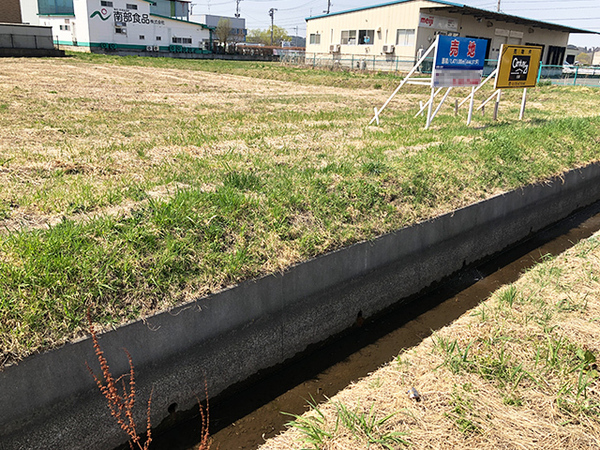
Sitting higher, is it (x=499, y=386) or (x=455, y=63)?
(x=455, y=63)

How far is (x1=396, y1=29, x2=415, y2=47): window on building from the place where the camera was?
37.0 meters

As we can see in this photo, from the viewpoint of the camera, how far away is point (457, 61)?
11.8m

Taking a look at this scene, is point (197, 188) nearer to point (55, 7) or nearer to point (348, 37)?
point (348, 37)

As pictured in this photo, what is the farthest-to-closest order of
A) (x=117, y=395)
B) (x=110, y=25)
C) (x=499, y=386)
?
(x=110, y=25)
(x=499, y=386)
(x=117, y=395)

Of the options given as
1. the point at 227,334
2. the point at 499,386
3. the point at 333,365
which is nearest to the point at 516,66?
the point at 333,365

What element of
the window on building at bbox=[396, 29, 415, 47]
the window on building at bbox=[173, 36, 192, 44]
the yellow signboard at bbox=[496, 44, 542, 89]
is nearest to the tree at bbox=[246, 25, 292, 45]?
the window on building at bbox=[173, 36, 192, 44]

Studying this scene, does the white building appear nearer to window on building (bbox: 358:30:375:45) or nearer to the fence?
the fence

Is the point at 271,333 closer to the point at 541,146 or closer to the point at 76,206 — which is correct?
the point at 76,206

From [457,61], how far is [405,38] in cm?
2834

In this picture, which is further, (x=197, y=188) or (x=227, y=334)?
(x=197, y=188)

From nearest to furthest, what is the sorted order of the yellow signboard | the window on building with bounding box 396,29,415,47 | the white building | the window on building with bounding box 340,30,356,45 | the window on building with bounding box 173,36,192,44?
the yellow signboard → the window on building with bounding box 396,29,415,47 → the window on building with bounding box 340,30,356,45 → the white building → the window on building with bounding box 173,36,192,44

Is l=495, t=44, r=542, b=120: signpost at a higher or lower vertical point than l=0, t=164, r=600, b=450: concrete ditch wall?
higher

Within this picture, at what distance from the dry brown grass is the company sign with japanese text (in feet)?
26.0

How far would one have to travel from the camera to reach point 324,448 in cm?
308
